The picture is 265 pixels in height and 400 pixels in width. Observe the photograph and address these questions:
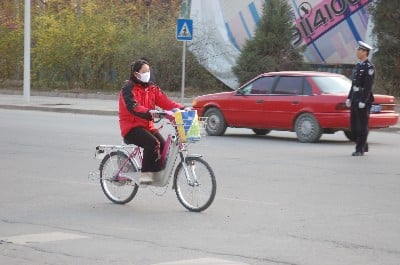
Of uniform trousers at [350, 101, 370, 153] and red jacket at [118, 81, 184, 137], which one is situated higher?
red jacket at [118, 81, 184, 137]

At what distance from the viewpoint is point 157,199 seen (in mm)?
11219

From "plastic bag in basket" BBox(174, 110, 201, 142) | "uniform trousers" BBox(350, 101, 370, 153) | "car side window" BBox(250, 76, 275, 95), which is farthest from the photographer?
"car side window" BBox(250, 76, 275, 95)

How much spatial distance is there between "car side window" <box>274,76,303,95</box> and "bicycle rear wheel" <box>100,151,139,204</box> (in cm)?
851

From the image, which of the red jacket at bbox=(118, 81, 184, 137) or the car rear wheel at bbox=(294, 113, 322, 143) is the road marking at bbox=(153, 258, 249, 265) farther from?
the car rear wheel at bbox=(294, 113, 322, 143)

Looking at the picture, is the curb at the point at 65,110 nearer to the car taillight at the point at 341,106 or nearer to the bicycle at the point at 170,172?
the car taillight at the point at 341,106

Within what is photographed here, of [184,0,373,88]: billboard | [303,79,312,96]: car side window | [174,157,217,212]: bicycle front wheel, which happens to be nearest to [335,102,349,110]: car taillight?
[303,79,312,96]: car side window

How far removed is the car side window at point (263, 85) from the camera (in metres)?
19.5

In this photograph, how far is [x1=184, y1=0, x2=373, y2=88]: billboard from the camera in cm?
3450

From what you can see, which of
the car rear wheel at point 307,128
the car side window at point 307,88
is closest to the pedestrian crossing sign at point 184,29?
the car side window at point 307,88

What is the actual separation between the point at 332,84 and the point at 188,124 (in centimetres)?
920

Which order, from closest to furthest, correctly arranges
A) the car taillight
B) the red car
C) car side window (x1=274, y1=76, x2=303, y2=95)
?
1. the car taillight
2. the red car
3. car side window (x1=274, y1=76, x2=303, y2=95)

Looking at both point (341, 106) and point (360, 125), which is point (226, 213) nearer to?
point (360, 125)

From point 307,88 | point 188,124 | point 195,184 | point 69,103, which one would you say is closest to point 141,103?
point 188,124

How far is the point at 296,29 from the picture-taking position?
35031 mm
